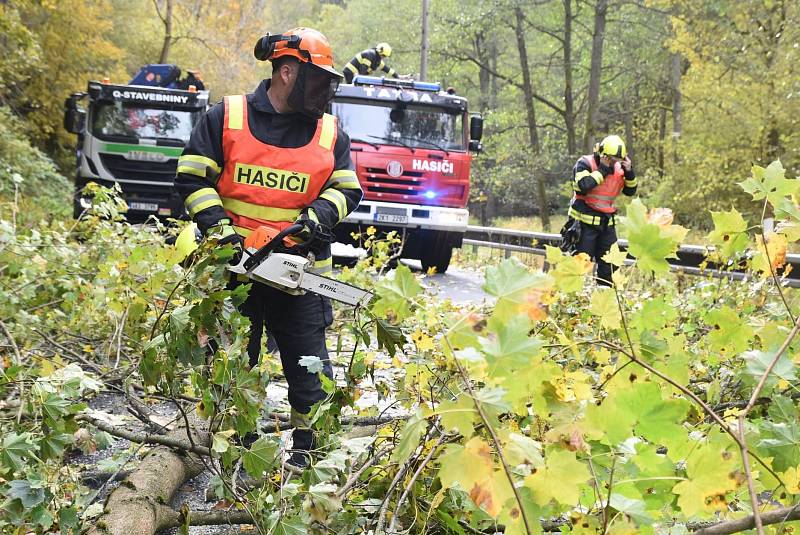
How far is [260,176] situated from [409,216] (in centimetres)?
856

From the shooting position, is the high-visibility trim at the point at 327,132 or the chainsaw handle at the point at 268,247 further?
the high-visibility trim at the point at 327,132

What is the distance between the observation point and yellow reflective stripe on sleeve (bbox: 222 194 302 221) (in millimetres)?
3467

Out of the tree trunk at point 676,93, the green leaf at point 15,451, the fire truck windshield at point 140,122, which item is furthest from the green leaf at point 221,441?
the tree trunk at point 676,93

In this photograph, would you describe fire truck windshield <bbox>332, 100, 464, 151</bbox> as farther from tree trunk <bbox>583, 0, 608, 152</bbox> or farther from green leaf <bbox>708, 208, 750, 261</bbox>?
green leaf <bbox>708, 208, 750, 261</bbox>

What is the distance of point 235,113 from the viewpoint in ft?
11.3

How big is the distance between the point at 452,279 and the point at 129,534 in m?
10.4

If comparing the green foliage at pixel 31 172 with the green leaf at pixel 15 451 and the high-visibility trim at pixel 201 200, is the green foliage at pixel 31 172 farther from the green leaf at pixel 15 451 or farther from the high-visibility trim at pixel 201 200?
the green leaf at pixel 15 451

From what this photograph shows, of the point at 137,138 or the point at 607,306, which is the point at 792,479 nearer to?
the point at 607,306

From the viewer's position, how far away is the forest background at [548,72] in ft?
58.6

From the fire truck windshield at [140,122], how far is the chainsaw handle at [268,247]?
11.4 m

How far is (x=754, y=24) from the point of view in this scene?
1864cm

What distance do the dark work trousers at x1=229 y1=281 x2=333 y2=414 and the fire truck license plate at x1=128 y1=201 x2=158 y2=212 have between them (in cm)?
1139

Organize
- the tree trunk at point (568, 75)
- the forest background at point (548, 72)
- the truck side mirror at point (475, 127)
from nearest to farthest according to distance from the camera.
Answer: the truck side mirror at point (475, 127) → the forest background at point (548, 72) → the tree trunk at point (568, 75)

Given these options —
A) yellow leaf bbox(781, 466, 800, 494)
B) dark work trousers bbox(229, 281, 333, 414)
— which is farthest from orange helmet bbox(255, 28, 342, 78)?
yellow leaf bbox(781, 466, 800, 494)
